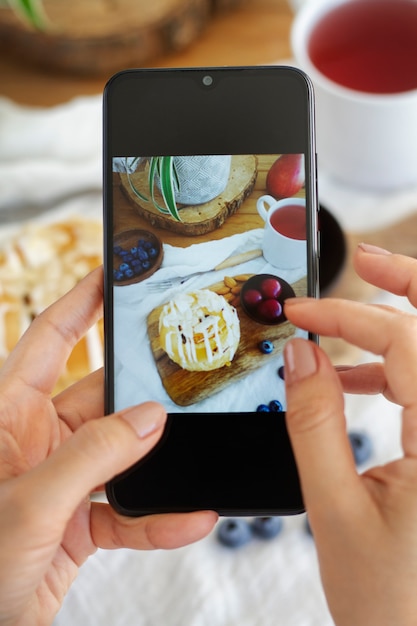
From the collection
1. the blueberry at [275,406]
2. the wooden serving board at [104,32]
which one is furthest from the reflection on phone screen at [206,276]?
the wooden serving board at [104,32]

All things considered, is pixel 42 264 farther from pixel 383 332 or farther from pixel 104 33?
pixel 383 332

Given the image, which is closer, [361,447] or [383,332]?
[383,332]

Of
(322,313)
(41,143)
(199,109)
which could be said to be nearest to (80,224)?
(41,143)

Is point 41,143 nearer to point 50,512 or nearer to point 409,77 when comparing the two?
point 409,77

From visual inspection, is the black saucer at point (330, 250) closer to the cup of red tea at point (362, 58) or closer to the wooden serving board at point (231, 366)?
the cup of red tea at point (362, 58)

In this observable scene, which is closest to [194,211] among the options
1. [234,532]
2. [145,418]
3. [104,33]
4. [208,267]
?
[208,267]

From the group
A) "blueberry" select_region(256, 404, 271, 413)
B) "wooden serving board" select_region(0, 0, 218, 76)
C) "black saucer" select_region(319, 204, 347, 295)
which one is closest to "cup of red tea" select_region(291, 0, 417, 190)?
"black saucer" select_region(319, 204, 347, 295)
